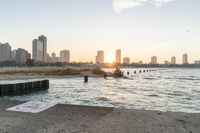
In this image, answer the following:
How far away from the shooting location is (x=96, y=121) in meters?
10.7

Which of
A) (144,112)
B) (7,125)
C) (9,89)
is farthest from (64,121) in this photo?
(9,89)

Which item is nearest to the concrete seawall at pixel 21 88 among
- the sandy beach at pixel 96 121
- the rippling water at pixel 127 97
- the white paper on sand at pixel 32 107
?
the rippling water at pixel 127 97

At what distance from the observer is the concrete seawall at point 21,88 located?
33.1 meters

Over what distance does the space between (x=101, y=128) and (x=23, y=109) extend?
17.8 feet

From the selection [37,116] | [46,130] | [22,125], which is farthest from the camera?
[37,116]

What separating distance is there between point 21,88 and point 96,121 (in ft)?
96.6

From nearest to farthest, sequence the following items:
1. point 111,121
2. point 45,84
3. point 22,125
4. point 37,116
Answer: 1. point 22,125
2. point 111,121
3. point 37,116
4. point 45,84

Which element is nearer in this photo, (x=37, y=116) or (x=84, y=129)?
(x=84, y=129)

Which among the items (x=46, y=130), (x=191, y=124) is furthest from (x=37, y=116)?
(x=191, y=124)

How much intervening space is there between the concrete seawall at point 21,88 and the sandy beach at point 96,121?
69.3 ft

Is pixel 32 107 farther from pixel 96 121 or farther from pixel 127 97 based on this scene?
pixel 127 97

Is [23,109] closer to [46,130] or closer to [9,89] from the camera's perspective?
[46,130]

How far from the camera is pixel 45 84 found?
4572 cm

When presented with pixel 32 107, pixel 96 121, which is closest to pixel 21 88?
pixel 32 107
